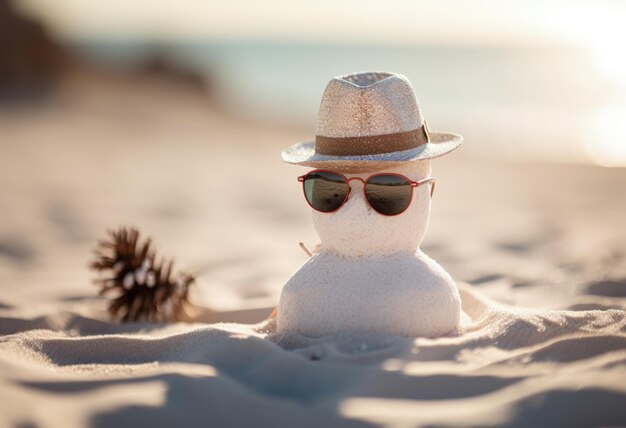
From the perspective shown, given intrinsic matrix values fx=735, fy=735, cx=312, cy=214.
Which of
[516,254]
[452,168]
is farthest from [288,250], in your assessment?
[452,168]

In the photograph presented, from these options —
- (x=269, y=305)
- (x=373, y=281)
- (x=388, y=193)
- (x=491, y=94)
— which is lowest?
(x=269, y=305)

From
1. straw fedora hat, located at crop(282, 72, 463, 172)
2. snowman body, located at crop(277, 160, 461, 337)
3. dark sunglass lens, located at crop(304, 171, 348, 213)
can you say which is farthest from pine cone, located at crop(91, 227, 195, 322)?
straw fedora hat, located at crop(282, 72, 463, 172)

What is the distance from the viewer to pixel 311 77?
33219mm

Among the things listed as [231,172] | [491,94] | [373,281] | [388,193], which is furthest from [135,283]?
[491,94]

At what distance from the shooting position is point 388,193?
3.06 metres

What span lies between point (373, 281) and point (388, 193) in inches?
14.7

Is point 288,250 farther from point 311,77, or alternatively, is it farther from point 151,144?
point 311,77

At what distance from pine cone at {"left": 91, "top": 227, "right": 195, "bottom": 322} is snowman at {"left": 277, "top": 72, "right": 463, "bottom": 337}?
1.16 metres

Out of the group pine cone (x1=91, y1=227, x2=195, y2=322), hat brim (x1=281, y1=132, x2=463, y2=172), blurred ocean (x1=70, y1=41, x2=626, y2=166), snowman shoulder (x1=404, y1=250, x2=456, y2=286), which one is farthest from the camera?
blurred ocean (x1=70, y1=41, x2=626, y2=166)

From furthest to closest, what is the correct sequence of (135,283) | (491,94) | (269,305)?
(491,94) → (269,305) → (135,283)

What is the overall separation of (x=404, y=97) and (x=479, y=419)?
1.38m

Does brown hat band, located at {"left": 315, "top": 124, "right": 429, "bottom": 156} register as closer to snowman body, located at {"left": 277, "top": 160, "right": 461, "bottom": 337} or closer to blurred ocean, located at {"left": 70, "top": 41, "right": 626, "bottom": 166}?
snowman body, located at {"left": 277, "top": 160, "right": 461, "bottom": 337}

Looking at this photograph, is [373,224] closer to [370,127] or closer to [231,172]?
[370,127]

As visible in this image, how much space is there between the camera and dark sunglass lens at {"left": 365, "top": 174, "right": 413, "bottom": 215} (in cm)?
305
